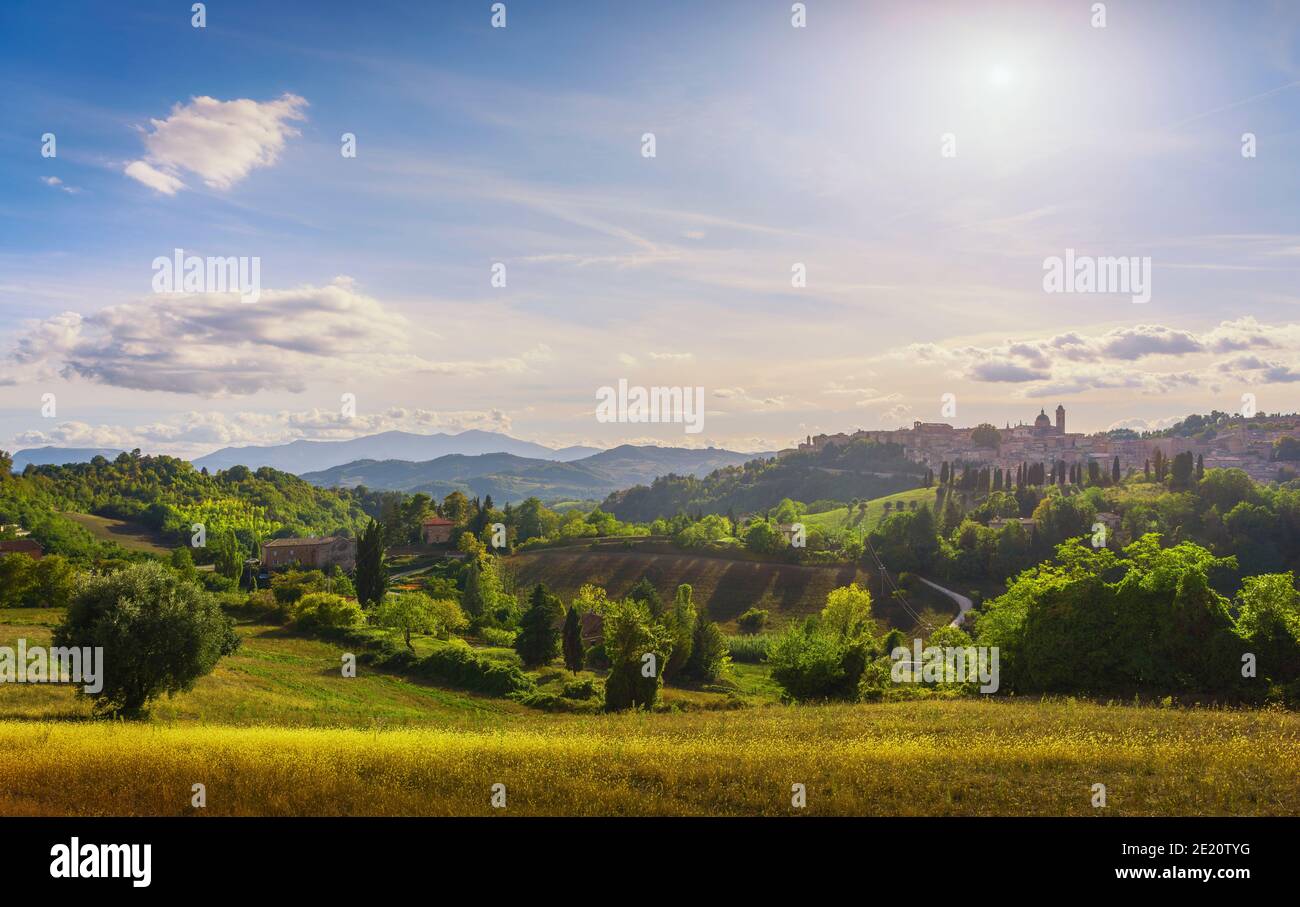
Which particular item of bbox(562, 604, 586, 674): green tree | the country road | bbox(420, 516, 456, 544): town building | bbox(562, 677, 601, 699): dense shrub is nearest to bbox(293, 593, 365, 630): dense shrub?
bbox(562, 604, 586, 674): green tree

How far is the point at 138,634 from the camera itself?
22.2 metres

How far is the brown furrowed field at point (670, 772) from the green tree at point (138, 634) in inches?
209

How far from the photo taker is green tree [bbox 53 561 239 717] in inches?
860

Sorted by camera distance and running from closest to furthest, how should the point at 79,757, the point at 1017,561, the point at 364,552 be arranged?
the point at 79,757 < the point at 364,552 < the point at 1017,561

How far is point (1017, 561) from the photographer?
300ft

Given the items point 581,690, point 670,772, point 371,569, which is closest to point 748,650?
point 581,690

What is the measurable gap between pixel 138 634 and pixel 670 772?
1905cm

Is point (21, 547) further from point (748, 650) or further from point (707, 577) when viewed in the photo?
point (748, 650)

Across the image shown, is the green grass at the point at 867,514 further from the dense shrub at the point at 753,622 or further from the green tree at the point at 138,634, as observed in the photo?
the green tree at the point at 138,634

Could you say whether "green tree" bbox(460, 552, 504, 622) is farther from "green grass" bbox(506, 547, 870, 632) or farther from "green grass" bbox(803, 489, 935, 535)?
"green grass" bbox(803, 489, 935, 535)

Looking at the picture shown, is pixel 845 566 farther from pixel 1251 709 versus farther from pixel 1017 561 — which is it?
pixel 1251 709
